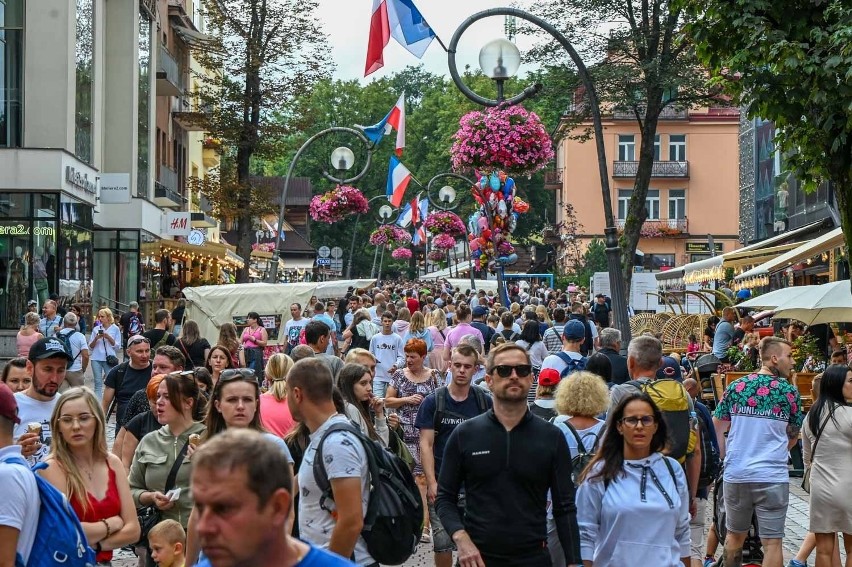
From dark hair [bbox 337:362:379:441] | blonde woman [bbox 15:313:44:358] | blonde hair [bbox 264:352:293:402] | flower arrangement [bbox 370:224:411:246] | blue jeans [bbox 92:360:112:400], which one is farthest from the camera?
flower arrangement [bbox 370:224:411:246]

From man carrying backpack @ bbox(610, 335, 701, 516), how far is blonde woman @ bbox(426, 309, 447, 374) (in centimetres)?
833

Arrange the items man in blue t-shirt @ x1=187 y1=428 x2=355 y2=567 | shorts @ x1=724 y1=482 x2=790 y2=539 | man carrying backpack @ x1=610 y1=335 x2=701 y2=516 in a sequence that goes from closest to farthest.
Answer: man in blue t-shirt @ x1=187 y1=428 x2=355 y2=567, man carrying backpack @ x1=610 y1=335 x2=701 y2=516, shorts @ x1=724 y1=482 x2=790 y2=539

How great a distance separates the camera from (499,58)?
631 inches

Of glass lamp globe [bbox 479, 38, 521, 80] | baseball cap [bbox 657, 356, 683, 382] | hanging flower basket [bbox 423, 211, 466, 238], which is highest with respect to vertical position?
glass lamp globe [bbox 479, 38, 521, 80]

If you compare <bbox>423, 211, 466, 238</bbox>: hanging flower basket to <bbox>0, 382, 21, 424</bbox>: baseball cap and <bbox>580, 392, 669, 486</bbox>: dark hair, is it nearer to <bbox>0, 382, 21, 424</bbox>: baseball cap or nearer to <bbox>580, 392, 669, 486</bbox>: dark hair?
<bbox>580, 392, 669, 486</bbox>: dark hair

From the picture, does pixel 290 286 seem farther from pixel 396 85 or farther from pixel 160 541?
pixel 396 85

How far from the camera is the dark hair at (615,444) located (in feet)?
19.8

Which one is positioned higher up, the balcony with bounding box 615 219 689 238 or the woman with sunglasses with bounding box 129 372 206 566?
the balcony with bounding box 615 219 689 238

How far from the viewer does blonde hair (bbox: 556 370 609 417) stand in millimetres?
7676

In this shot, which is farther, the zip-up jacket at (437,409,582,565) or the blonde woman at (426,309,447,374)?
the blonde woman at (426,309,447,374)

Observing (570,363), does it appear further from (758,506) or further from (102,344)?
(102,344)

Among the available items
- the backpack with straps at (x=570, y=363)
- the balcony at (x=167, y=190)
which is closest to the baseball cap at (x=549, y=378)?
the backpack with straps at (x=570, y=363)

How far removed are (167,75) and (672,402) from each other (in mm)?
41066

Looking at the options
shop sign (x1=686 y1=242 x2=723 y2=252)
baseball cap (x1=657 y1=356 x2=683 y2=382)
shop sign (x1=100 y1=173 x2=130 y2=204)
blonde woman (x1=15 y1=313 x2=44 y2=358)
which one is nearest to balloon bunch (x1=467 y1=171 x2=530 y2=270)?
blonde woman (x1=15 y1=313 x2=44 y2=358)
